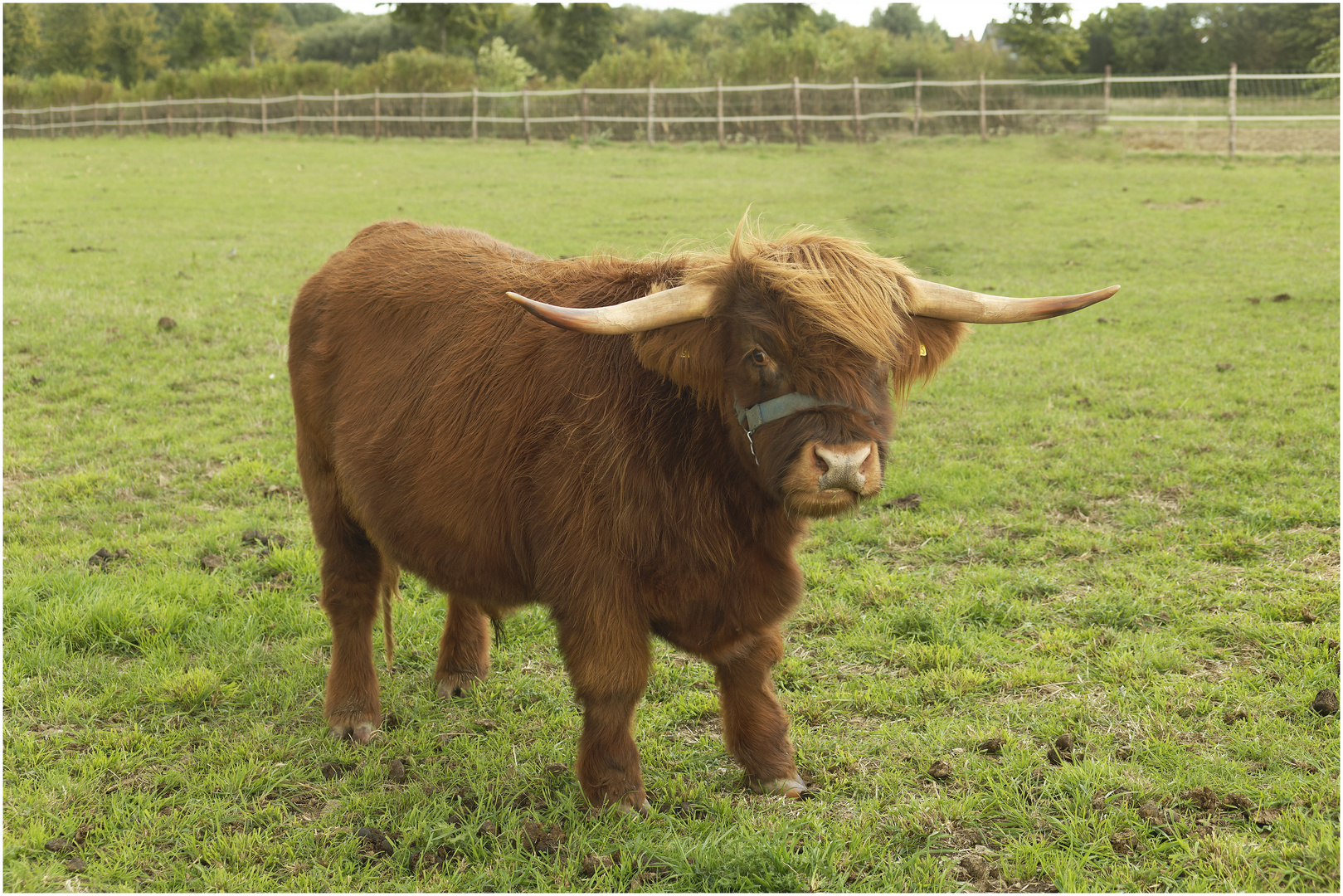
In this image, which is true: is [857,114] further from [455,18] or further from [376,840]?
[455,18]

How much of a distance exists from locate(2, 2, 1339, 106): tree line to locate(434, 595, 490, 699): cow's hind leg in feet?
98.4

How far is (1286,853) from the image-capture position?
9.05 ft

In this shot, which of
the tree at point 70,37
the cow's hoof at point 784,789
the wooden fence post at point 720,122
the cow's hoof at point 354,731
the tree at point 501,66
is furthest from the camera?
the tree at point 70,37

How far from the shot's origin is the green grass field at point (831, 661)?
297 centimetres

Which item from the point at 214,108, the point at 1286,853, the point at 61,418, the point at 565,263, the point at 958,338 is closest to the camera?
the point at 1286,853

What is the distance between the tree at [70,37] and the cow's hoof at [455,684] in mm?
67043

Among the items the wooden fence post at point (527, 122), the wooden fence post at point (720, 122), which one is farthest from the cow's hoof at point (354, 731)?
the wooden fence post at point (527, 122)

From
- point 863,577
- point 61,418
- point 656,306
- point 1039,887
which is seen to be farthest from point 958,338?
point 61,418

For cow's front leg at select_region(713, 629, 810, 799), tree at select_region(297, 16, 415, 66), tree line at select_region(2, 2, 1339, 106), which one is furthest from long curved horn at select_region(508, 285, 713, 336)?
tree at select_region(297, 16, 415, 66)

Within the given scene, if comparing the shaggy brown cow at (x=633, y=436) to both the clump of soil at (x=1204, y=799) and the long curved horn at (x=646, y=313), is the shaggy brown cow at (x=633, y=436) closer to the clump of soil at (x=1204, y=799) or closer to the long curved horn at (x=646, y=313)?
the long curved horn at (x=646, y=313)

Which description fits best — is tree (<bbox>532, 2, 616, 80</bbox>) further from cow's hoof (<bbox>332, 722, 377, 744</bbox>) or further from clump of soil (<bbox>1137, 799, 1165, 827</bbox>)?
clump of soil (<bbox>1137, 799, 1165, 827</bbox>)

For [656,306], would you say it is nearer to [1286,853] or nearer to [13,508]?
[1286,853]

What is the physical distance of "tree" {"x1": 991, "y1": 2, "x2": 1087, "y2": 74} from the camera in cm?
4447

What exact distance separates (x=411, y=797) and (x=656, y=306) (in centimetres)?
189
